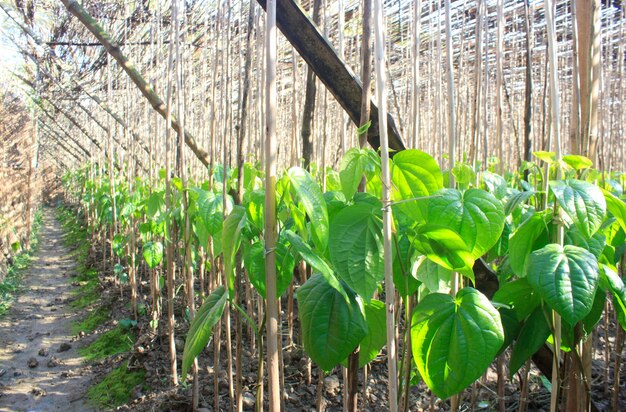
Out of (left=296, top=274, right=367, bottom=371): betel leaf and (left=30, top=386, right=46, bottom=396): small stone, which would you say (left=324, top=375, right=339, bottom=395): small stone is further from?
(left=30, top=386, right=46, bottom=396): small stone

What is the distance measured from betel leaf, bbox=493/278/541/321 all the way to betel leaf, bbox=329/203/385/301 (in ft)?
1.18

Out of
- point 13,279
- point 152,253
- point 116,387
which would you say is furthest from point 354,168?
point 13,279

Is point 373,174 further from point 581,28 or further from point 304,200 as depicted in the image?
point 581,28

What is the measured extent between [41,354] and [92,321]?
0.65 meters

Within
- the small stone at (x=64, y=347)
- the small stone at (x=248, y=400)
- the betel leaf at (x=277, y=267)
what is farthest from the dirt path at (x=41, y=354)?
the betel leaf at (x=277, y=267)

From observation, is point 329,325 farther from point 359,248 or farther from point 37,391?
point 37,391

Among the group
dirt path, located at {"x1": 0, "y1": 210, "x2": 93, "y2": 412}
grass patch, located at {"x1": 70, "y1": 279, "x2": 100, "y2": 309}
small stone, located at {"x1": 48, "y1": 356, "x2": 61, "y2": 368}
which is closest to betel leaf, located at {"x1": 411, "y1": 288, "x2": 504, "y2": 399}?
dirt path, located at {"x1": 0, "y1": 210, "x2": 93, "y2": 412}

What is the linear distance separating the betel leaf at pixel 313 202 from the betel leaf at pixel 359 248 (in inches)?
1.8

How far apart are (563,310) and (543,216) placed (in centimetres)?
24

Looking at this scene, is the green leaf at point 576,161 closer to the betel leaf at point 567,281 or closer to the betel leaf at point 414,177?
the betel leaf at point 567,281

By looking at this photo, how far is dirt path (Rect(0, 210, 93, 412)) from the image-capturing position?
325 centimetres

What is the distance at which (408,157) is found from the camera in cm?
95

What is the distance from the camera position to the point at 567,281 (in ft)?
2.93

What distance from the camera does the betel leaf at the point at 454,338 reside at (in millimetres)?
888
